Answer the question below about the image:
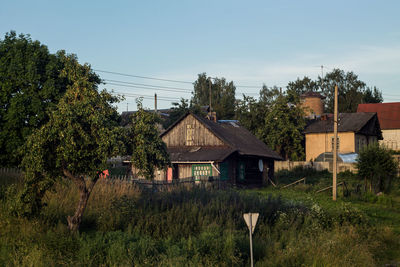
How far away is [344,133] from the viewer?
53312 millimetres

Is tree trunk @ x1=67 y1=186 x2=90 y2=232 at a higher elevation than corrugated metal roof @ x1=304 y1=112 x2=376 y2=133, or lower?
lower

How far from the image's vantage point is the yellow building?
52719 mm

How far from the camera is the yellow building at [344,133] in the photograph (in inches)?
2076

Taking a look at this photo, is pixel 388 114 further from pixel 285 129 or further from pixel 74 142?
pixel 74 142

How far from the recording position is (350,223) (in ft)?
65.1

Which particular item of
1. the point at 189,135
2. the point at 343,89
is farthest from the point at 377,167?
the point at 343,89

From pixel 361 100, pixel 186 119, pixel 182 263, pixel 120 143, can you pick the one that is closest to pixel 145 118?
pixel 120 143

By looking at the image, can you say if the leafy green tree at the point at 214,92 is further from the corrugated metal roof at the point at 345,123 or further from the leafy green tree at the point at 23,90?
the leafy green tree at the point at 23,90

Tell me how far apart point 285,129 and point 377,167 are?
21717 millimetres

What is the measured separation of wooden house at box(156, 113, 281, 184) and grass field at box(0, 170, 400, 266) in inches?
486

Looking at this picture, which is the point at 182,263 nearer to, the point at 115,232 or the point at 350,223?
the point at 115,232

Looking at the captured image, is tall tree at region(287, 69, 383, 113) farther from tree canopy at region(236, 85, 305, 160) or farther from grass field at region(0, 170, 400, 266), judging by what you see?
grass field at region(0, 170, 400, 266)

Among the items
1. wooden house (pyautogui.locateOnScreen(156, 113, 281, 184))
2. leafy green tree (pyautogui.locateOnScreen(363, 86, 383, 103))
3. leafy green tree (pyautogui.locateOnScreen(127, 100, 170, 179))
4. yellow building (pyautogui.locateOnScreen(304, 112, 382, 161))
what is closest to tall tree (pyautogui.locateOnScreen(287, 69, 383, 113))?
leafy green tree (pyautogui.locateOnScreen(363, 86, 383, 103))

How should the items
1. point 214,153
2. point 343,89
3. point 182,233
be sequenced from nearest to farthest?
point 182,233 → point 214,153 → point 343,89
